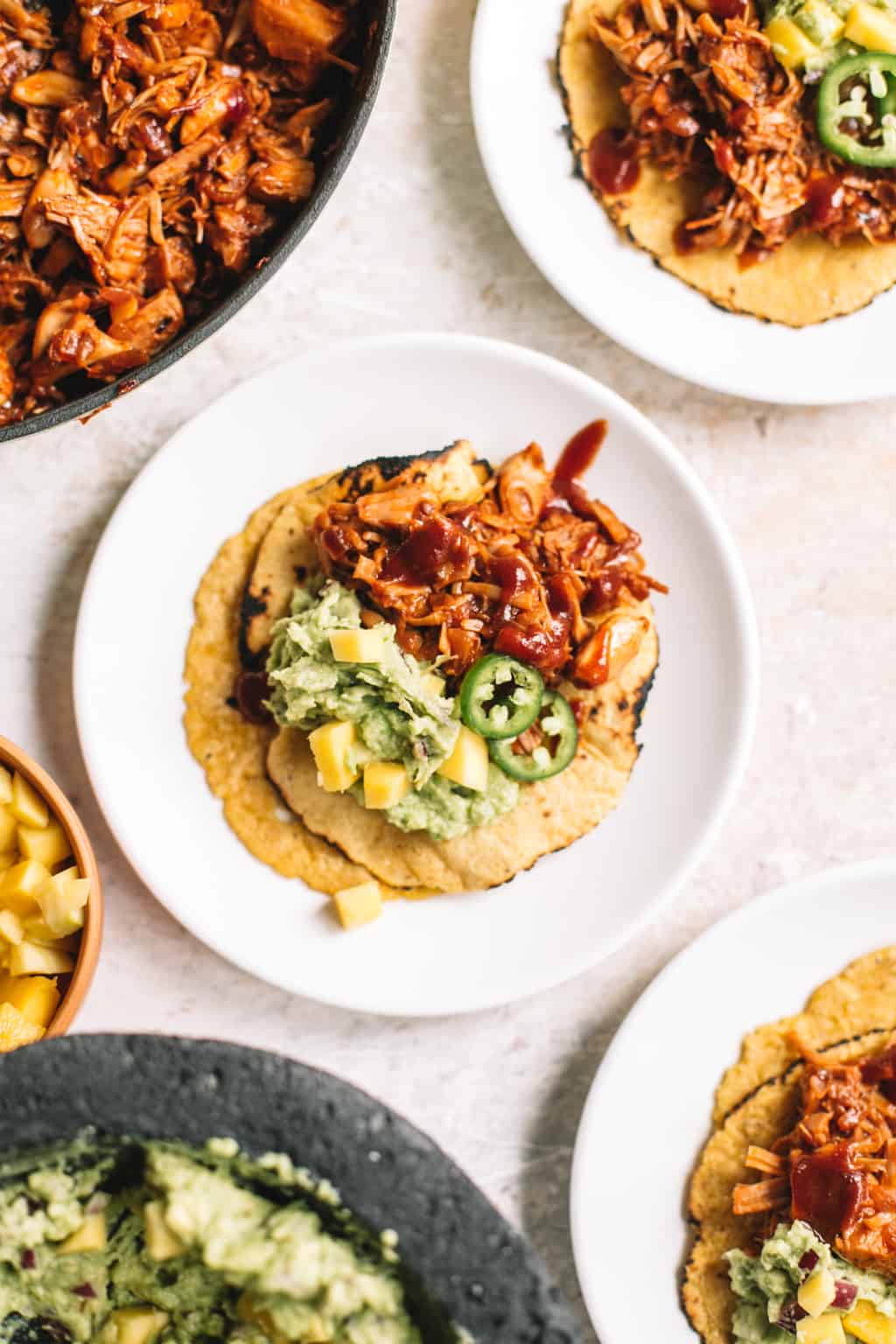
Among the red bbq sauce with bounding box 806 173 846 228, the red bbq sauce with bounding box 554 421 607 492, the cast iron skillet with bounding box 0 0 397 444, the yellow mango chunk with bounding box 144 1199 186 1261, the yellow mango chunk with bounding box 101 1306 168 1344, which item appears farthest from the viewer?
the red bbq sauce with bounding box 554 421 607 492

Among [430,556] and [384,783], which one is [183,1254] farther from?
[430,556]

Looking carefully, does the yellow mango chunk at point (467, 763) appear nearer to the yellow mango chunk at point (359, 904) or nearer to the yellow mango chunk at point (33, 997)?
the yellow mango chunk at point (359, 904)

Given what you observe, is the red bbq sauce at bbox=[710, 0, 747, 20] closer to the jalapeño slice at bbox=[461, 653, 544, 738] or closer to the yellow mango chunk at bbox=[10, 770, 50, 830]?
the jalapeño slice at bbox=[461, 653, 544, 738]

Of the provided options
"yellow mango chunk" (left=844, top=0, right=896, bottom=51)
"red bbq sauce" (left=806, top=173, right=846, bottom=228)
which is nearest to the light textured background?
"red bbq sauce" (left=806, top=173, right=846, bottom=228)

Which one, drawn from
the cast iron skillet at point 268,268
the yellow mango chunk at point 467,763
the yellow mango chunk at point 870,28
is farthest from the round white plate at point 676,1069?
the yellow mango chunk at point 870,28

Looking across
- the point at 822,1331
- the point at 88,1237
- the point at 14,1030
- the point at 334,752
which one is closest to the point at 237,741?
the point at 334,752

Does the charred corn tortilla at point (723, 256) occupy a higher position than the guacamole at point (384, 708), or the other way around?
the charred corn tortilla at point (723, 256)

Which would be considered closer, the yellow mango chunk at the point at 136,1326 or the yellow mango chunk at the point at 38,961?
the yellow mango chunk at the point at 136,1326
